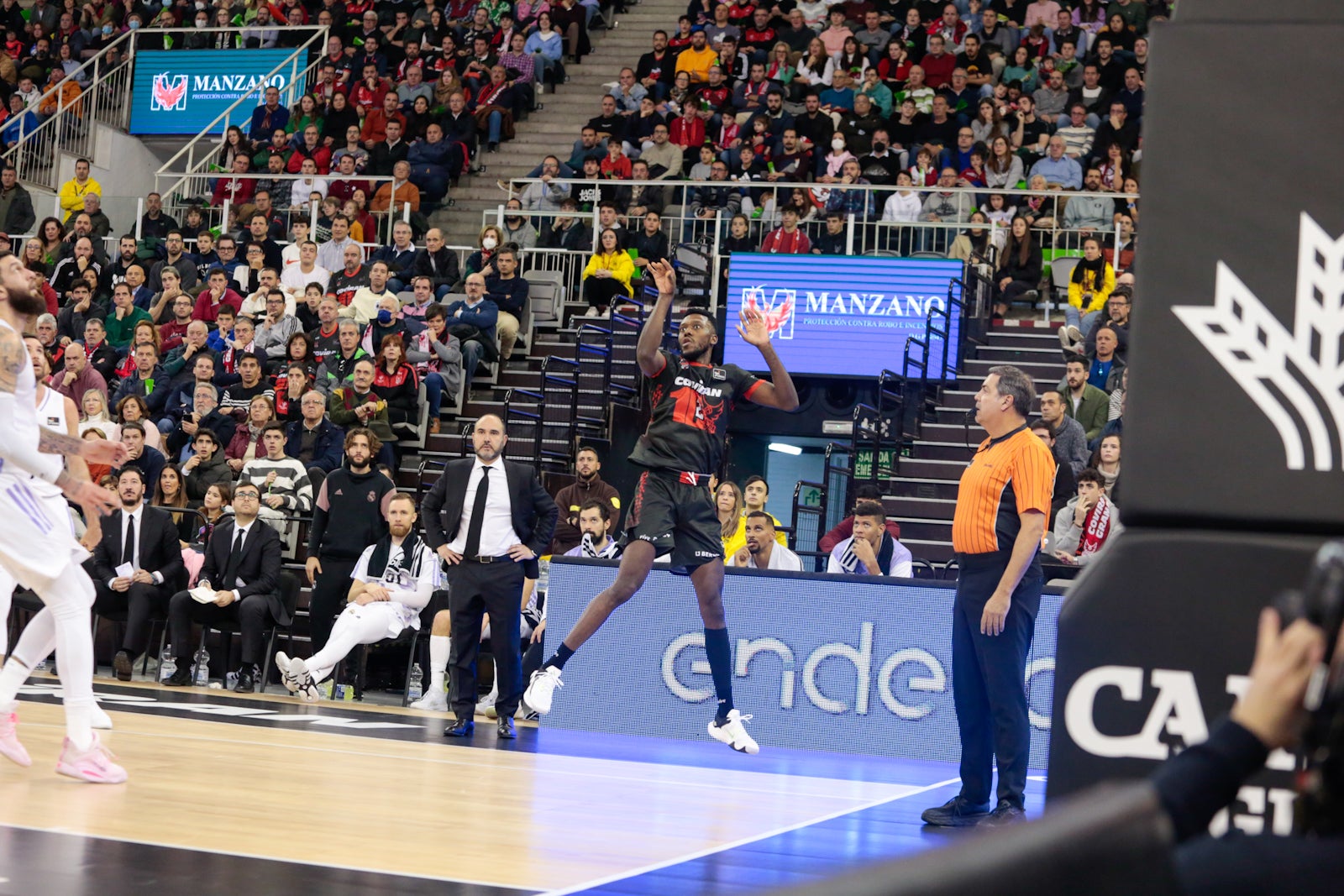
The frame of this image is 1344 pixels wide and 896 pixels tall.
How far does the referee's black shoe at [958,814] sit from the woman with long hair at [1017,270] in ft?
32.3

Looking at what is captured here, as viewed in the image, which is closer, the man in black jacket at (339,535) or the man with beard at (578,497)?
the man in black jacket at (339,535)

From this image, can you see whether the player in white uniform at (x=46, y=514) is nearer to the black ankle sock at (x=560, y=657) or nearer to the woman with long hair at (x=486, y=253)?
the black ankle sock at (x=560, y=657)

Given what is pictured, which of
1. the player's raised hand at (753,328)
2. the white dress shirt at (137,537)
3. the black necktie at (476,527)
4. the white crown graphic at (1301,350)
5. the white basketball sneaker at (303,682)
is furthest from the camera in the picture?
the white dress shirt at (137,537)

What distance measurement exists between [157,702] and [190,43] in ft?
53.1

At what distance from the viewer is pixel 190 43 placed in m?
23.1

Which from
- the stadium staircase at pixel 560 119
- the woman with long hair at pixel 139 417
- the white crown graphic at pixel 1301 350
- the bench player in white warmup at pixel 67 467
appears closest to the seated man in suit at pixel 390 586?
the bench player in white warmup at pixel 67 467

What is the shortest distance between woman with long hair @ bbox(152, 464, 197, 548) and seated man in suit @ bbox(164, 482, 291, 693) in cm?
124

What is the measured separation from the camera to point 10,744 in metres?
5.99

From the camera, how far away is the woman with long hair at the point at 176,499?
1288 cm

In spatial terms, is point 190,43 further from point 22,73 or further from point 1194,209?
point 1194,209

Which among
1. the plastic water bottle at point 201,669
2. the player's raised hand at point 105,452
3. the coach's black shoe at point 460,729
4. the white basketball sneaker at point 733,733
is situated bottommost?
the plastic water bottle at point 201,669

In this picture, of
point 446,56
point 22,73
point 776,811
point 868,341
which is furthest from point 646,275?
point 22,73

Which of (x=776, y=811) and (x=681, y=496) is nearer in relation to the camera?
(x=776, y=811)

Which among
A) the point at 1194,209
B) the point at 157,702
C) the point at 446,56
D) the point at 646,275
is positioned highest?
the point at 446,56
